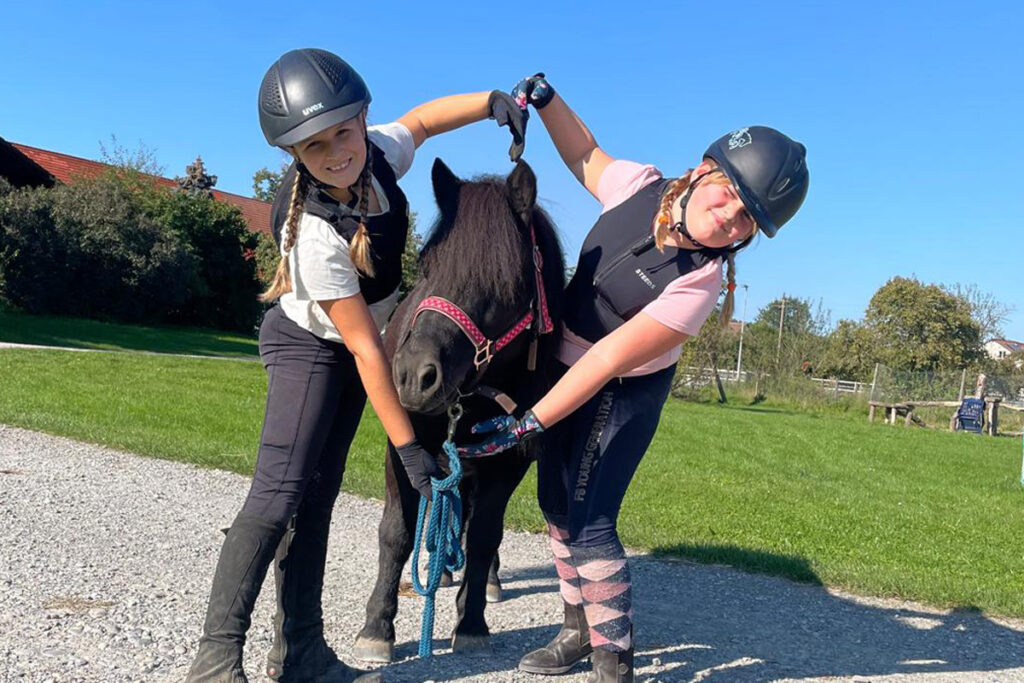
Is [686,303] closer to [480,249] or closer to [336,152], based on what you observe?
[480,249]

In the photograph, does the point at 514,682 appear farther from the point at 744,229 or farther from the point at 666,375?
the point at 744,229

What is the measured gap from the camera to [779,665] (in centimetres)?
377

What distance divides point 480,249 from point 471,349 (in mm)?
374

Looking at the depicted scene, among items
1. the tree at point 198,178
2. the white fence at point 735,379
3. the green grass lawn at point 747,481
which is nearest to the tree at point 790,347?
the white fence at point 735,379

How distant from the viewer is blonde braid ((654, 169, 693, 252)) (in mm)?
2936

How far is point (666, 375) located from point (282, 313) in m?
1.44

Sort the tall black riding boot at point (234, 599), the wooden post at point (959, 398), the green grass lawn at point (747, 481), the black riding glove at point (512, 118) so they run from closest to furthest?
the tall black riding boot at point (234, 599), the black riding glove at point (512, 118), the green grass lawn at point (747, 481), the wooden post at point (959, 398)

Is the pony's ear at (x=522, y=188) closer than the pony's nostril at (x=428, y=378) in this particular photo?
No

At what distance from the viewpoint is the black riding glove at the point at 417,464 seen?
2809 mm

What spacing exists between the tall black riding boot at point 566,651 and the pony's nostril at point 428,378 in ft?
4.68

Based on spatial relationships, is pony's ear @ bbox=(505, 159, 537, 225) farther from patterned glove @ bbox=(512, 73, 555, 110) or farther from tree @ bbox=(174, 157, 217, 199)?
tree @ bbox=(174, 157, 217, 199)

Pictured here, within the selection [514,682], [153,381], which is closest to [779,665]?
[514,682]

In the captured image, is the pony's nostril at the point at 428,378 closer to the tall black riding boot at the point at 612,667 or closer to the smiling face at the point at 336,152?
the smiling face at the point at 336,152

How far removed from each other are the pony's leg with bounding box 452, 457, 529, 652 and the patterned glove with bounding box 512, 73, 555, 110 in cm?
147
